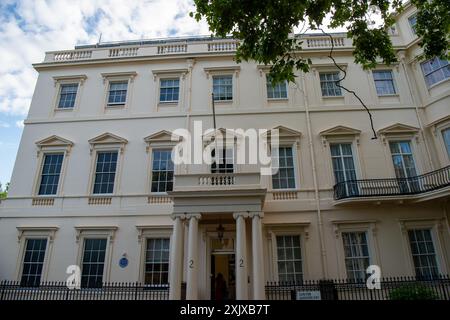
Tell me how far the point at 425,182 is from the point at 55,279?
17008 millimetres

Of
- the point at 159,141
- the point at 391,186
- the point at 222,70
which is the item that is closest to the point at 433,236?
the point at 391,186

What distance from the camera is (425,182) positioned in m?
12.8

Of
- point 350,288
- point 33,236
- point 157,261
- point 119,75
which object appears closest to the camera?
point 350,288

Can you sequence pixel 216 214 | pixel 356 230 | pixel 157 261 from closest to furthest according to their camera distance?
pixel 216 214 < pixel 356 230 < pixel 157 261

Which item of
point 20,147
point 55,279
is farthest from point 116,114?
point 55,279

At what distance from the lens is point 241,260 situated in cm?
1009

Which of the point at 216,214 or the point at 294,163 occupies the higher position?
the point at 294,163

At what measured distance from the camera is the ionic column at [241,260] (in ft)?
31.8

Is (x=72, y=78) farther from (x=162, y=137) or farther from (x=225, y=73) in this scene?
(x=225, y=73)

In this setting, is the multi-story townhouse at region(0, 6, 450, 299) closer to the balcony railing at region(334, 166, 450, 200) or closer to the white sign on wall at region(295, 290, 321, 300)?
the balcony railing at region(334, 166, 450, 200)

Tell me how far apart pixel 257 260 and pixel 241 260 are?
0.57 meters

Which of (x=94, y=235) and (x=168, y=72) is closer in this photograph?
(x=94, y=235)

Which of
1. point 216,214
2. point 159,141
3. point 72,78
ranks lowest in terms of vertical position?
point 216,214
